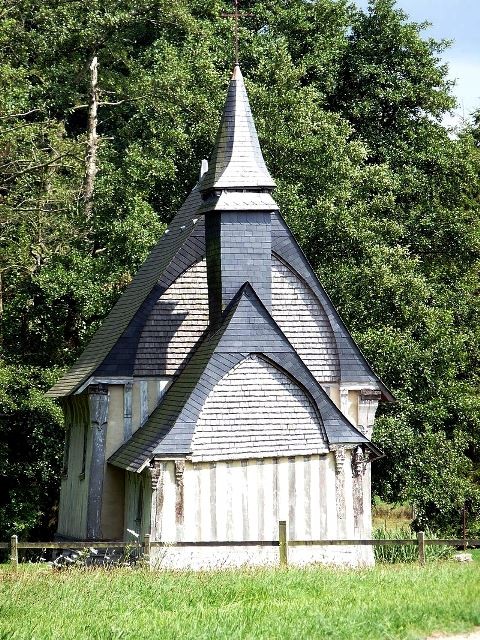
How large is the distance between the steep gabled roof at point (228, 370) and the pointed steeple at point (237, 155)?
2301 millimetres

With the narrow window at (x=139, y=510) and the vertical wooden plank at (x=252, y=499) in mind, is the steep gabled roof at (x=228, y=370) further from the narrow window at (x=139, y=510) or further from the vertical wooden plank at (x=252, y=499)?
the vertical wooden plank at (x=252, y=499)

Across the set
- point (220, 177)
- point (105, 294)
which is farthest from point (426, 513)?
point (220, 177)

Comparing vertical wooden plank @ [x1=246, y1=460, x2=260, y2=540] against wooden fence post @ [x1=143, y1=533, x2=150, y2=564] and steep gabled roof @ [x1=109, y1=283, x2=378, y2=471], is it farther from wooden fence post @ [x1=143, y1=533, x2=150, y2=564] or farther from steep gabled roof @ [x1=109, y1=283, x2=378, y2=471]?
wooden fence post @ [x1=143, y1=533, x2=150, y2=564]

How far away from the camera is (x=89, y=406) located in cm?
2384

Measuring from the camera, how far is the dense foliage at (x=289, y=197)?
30797 mm

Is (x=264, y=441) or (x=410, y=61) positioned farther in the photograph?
(x=410, y=61)

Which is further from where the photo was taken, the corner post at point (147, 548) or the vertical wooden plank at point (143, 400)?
the vertical wooden plank at point (143, 400)

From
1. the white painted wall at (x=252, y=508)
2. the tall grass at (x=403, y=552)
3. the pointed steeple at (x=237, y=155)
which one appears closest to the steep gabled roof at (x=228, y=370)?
the white painted wall at (x=252, y=508)

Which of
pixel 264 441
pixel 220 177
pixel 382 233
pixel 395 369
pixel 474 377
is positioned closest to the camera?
pixel 264 441

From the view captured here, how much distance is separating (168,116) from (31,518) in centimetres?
1272

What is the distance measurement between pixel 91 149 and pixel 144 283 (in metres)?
12.5

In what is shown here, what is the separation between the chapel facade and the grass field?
418 centimetres

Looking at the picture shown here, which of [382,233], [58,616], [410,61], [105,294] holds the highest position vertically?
[410,61]

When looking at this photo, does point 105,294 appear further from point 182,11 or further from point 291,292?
point 182,11
